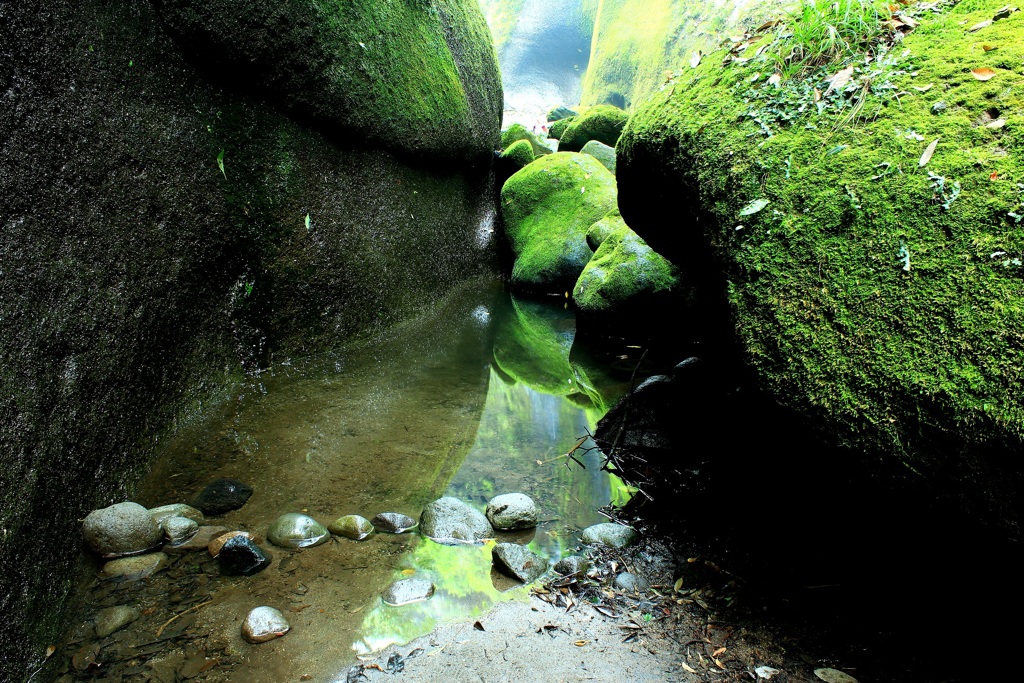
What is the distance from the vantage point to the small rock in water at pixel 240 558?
2541 millimetres

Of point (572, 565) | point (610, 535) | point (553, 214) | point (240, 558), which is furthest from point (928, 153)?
point (553, 214)

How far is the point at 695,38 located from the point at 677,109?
19595 mm

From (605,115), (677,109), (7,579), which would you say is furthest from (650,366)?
(605,115)

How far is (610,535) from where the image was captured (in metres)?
2.90

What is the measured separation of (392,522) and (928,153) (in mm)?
2848

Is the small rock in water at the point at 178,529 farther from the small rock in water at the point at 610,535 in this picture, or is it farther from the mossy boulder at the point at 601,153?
the mossy boulder at the point at 601,153

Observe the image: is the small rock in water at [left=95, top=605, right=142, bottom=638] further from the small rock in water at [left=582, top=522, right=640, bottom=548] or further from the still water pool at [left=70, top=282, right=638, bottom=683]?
the small rock in water at [left=582, top=522, right=640, bottom=548]

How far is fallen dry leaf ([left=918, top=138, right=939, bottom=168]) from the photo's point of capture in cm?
218

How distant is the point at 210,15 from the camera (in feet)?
13.3

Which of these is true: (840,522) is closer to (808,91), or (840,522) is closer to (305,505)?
(808,91)

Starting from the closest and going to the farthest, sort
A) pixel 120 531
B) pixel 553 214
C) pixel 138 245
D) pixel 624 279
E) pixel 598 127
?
pixel 120 531 → pixel 138 245 → pixel 624 279 → pixel 553 214 → pixel 598 127

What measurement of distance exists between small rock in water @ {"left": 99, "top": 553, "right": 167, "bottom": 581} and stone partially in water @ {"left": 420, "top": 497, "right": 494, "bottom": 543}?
3.90 ft

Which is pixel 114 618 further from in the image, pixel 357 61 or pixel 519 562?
pixel 357 61

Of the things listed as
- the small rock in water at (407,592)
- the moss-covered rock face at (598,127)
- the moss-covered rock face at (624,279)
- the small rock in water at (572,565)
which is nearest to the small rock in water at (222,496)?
the small rock in water at (407,592)
